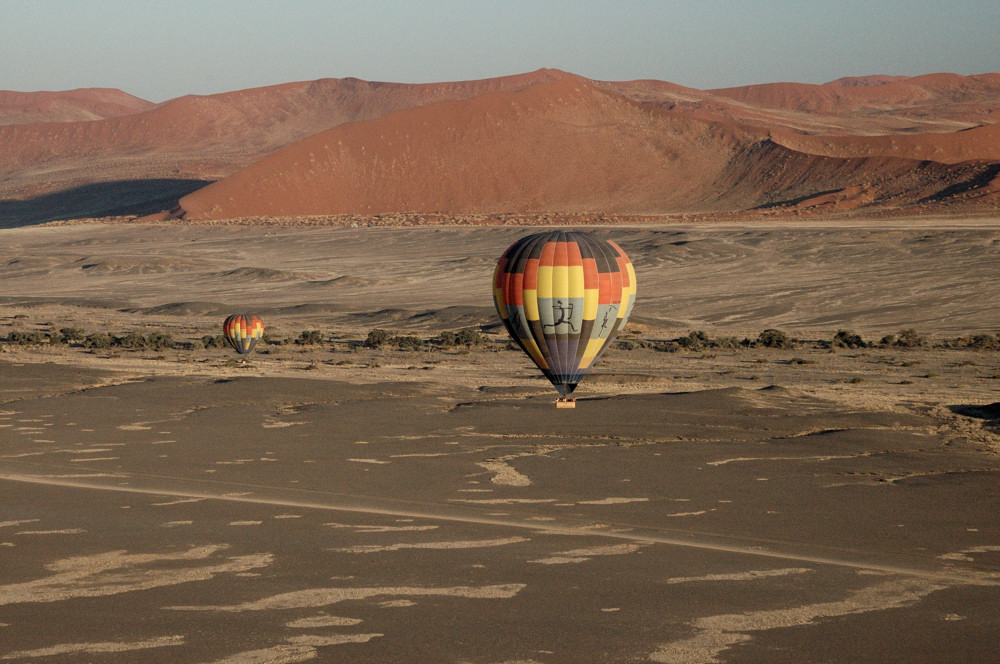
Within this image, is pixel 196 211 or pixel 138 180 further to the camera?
pixel 138 180

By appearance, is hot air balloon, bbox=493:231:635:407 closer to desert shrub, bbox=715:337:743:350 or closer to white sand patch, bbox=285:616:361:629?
white sand patch, bbox=285:616:361:629

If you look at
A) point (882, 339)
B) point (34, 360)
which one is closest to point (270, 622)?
point (34, 360)

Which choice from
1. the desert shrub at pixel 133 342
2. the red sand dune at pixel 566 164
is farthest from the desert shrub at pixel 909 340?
the red sand dune at pixel 566 164

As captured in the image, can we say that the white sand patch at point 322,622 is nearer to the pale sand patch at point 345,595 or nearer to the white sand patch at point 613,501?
the pale sand patch at point 345,595

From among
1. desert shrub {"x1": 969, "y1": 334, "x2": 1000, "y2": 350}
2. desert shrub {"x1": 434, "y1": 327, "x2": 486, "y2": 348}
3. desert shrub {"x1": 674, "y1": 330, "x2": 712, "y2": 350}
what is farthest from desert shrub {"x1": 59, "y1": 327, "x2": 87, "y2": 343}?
desert shrub {"x1": 969, "y1": 334, "x2": 1000, "y2": 350}

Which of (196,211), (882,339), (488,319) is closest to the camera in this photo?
(882,339)

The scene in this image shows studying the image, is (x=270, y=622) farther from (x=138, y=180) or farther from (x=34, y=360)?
(x=138, y=180)

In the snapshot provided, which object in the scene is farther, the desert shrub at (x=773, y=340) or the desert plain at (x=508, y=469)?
the desert shrub at (x=773, y=340)
